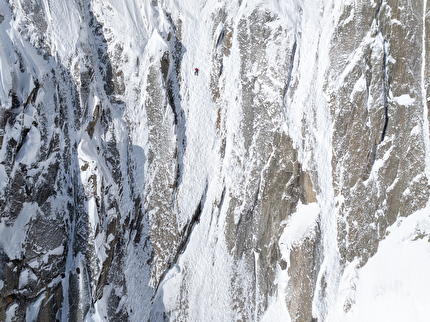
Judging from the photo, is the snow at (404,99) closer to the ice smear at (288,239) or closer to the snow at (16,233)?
the ice smear at (288,239)

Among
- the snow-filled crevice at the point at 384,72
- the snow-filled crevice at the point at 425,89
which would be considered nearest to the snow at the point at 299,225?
the snow-filled crevice at the point at 384,72

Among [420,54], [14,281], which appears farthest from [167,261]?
[420,54]

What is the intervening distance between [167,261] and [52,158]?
1110 cm

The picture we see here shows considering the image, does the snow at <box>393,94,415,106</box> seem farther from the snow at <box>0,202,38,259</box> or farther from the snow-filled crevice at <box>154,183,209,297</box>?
the snow at <box>0,202,38,259</box>

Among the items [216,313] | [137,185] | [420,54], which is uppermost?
[420,54]

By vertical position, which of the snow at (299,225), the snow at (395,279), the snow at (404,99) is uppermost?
the snow at (404,99)

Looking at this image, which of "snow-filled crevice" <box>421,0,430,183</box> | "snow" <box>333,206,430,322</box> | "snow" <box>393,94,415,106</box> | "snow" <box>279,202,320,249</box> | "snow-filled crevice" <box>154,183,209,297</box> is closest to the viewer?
"snow" <box>333,206,430,322</box>

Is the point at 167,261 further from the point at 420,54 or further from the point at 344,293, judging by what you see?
the point at 420,54

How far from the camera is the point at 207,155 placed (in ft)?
72.8

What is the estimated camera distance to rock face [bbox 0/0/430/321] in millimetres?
19328

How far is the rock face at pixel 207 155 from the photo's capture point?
19328 mm

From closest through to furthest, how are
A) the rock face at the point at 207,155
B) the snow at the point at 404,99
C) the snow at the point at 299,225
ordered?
the snow at the point at 404,99 → the rock face at the point at 207,155 → the snow at the point at 299,225

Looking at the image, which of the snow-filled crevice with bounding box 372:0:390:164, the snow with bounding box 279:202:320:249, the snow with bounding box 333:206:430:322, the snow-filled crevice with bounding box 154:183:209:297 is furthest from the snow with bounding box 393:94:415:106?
the snow-filled crevice with bounding box 154:183:209:297

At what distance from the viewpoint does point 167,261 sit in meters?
21.7
